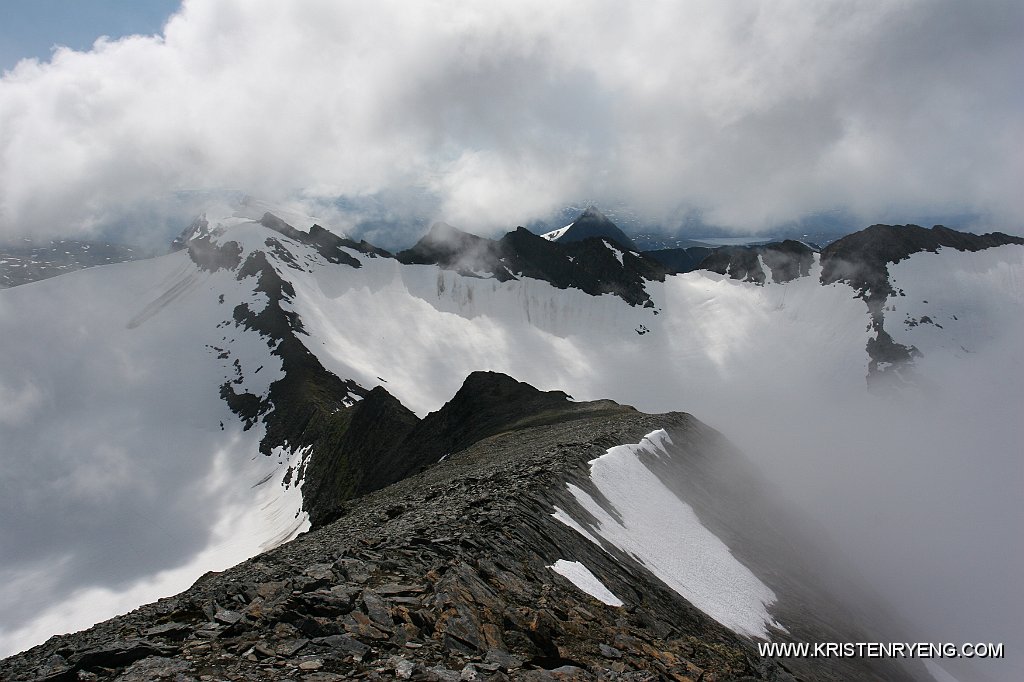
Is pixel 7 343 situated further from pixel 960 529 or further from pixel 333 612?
pixel 960 529

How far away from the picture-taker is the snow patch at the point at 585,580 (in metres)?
16.8

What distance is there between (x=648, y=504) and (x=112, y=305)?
194647mm

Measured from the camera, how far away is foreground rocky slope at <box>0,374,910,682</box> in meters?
10.3

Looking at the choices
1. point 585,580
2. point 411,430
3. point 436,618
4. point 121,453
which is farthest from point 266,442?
point 436,618

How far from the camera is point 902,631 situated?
4097 cm

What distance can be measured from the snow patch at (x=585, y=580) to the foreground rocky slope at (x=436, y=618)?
1.09 ft

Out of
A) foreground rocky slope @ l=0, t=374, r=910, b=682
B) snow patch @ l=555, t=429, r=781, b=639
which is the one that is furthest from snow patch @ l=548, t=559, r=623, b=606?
snow patch @ l=555, t=429, r=781, b=639

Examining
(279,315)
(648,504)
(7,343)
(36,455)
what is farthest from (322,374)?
(648,504)

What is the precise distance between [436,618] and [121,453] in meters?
130

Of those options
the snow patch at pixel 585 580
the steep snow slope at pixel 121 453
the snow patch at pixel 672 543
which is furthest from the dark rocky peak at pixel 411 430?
the snow patch at pixel 585 580

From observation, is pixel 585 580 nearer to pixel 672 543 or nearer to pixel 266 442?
pixel 672 543

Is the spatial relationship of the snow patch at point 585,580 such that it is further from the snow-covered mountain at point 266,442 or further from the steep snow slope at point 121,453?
the steep snow slope at point 121,453

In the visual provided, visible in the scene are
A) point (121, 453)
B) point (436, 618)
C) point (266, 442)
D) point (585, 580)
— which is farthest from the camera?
point (121, 453)

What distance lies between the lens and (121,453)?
4606 inches
